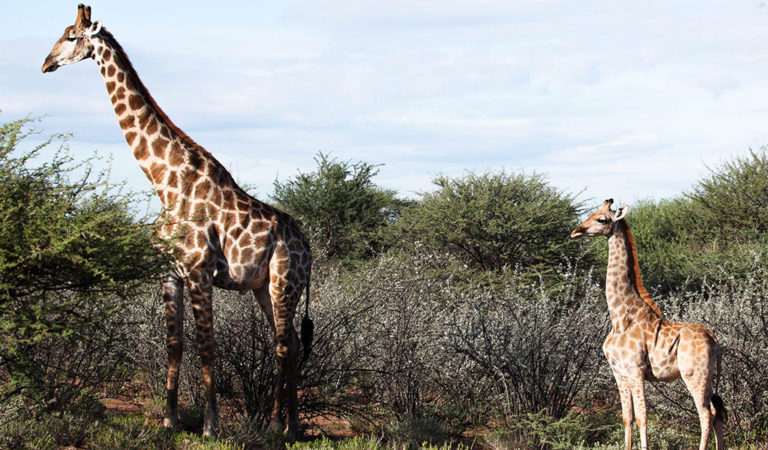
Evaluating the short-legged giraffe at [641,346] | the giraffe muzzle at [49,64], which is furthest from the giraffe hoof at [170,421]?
the short-legged giraffe at [641,346]

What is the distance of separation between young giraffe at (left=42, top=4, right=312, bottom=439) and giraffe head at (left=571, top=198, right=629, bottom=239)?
2.62 metres

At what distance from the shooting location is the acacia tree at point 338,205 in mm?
18438

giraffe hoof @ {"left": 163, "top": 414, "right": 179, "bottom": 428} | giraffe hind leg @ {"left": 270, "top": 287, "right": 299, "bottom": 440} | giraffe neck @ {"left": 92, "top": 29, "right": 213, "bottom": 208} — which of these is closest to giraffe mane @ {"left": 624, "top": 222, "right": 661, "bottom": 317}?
giraffe hind leg @ {"left": 270, "top": 287, "right": 299, "bottom": 440}

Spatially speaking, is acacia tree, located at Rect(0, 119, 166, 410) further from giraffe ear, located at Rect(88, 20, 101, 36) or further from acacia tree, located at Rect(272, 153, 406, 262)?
acacia tree, located at Rect(272, 153, 406, 262)

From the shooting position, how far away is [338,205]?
63.3 ft

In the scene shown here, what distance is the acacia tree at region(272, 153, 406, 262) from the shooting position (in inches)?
726

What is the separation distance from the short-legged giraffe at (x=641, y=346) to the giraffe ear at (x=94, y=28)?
188 inches

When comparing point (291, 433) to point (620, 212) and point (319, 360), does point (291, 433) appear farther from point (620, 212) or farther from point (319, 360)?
point (620, 212)

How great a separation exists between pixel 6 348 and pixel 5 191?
111 centimetres

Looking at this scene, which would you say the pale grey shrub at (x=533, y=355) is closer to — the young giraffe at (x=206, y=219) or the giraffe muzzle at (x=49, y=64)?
the young giraffe at (x=206, y=219)

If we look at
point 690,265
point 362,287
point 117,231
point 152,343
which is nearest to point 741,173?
point 690,265

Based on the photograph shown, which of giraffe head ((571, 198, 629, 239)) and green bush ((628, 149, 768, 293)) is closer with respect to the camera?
giraffe head ((571, 198, 629, 239))

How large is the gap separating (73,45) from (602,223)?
17.0 feet

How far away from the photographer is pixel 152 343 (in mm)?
7766
